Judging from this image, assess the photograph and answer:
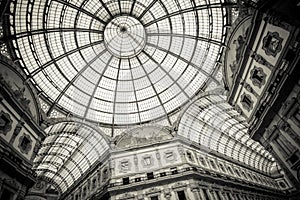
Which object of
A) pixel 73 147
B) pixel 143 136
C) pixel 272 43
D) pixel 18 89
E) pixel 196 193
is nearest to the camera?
pixel 272 43

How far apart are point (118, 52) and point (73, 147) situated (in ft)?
77.3

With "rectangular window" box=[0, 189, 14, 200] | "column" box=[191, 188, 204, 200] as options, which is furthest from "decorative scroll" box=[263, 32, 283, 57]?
"rectangular window" box=[0, 189, 14, 200]

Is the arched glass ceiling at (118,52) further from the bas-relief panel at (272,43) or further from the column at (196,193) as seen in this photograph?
the column at (196,193)

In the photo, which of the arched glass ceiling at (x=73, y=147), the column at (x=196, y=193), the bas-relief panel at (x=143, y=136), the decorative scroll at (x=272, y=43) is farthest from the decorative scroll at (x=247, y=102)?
the arched glass ceiling at (x=73, y=147)

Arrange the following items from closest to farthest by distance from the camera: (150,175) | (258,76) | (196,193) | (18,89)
Answer: (258,76) < (18,89) < (196,193) < (150,175)

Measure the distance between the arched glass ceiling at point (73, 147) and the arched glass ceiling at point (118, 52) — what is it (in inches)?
163

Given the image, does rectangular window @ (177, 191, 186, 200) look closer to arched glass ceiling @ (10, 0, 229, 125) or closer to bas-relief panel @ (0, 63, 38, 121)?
arched glass ceiling @ (10, 0, 229, 125)

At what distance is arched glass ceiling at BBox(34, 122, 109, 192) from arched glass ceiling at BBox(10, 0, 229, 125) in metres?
4.13

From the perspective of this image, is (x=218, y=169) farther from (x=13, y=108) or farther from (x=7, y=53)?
(x=7, y=53)

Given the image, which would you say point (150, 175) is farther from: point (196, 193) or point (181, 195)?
point (196, 193)

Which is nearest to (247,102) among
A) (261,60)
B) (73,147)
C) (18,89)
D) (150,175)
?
(261,60)

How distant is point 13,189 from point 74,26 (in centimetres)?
2228

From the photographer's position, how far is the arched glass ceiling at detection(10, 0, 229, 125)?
27.9 meters

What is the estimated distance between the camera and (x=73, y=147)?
45938 millimetres
